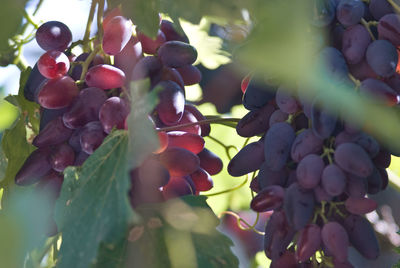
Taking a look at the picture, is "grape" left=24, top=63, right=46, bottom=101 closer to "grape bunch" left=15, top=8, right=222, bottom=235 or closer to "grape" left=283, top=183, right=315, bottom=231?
"grape bunch" left=15, top=8, right=222, bottom=235

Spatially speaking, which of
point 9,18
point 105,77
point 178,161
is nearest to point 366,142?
point 178,161

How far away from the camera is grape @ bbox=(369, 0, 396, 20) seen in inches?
31.8

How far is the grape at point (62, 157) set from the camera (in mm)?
864

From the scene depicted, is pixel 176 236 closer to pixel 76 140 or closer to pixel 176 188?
pixel 176 188

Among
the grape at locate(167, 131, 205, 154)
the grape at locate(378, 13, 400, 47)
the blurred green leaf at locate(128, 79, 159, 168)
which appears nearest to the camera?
the blurred green leaf at locate(128, 79, 159, 168)

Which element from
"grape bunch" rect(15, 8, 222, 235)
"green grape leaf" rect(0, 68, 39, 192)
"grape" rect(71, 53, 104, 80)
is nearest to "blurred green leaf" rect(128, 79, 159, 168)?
"grape bunch" rect(15, 8, 222, 235)

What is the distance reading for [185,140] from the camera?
0.88 m

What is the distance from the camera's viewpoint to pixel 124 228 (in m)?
0.66

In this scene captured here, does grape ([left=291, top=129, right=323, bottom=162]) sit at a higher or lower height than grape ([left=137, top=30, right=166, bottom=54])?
lower

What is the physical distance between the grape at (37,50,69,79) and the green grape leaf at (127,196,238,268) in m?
0.24

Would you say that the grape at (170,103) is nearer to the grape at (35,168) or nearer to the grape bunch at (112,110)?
the grape bunch at (112,110)

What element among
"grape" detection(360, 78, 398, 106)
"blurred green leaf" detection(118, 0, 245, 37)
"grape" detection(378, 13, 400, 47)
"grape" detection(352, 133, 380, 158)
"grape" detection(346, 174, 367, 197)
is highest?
"blurred green leaf" detection(118, 0, 245, 37)

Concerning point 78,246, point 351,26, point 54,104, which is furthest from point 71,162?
point 351,26

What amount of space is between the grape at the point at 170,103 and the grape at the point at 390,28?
273 millimetres
